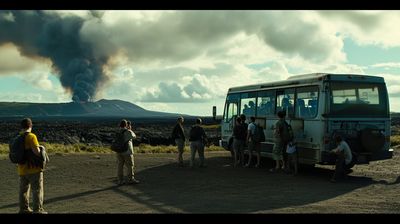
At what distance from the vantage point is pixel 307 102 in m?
16.6

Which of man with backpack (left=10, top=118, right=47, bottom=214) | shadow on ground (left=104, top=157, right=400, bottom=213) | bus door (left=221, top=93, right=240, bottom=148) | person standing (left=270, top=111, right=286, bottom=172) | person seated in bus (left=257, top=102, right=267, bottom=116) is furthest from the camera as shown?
bus door (left=221, top=93, right=240, bottom=148)

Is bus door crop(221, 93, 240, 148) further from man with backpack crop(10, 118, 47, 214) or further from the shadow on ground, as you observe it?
man with backpack crop(10, 118, 47, 214)

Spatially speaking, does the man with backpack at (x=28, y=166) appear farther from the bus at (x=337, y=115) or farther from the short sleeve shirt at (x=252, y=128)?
the short sleeve shirt at (x=252, y=128)

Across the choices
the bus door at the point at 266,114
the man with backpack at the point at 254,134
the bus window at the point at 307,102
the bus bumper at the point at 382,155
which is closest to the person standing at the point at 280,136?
the bus window at the point at 307,102

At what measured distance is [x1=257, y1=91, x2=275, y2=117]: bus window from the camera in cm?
1876

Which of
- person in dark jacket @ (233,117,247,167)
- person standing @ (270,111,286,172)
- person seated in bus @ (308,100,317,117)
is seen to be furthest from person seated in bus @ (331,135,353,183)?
person in dark jacket @ (233,117,247,167)

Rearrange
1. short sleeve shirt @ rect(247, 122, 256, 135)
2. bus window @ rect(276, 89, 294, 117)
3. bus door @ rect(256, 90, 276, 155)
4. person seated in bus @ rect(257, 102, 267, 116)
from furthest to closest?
person seated in bus @ rect(257, 102, 267, 116) → bus door @ rect(256, 90, 276, 155) → short sleeve shirt @ rect(247, 122, 256, 135) → bus window @ rect(276, 89, 294, 117)

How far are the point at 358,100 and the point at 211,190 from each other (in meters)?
5.70

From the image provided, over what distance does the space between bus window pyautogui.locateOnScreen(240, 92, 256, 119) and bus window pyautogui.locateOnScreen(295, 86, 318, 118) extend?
130 inches

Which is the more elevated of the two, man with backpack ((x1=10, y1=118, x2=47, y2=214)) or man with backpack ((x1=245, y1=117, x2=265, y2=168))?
man with backpack ((x1=245, y1=117, x2=265, y2=168))

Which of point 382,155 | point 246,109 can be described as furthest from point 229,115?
point 382,155

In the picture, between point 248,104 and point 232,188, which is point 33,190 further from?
point 248,104

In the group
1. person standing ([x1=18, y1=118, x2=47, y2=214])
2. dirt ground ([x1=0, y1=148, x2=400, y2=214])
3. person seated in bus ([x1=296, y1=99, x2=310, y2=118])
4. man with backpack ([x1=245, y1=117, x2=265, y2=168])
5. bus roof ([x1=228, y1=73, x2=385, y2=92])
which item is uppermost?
bus roof ([x1=228, y1=73, x2=385, y2=92])
